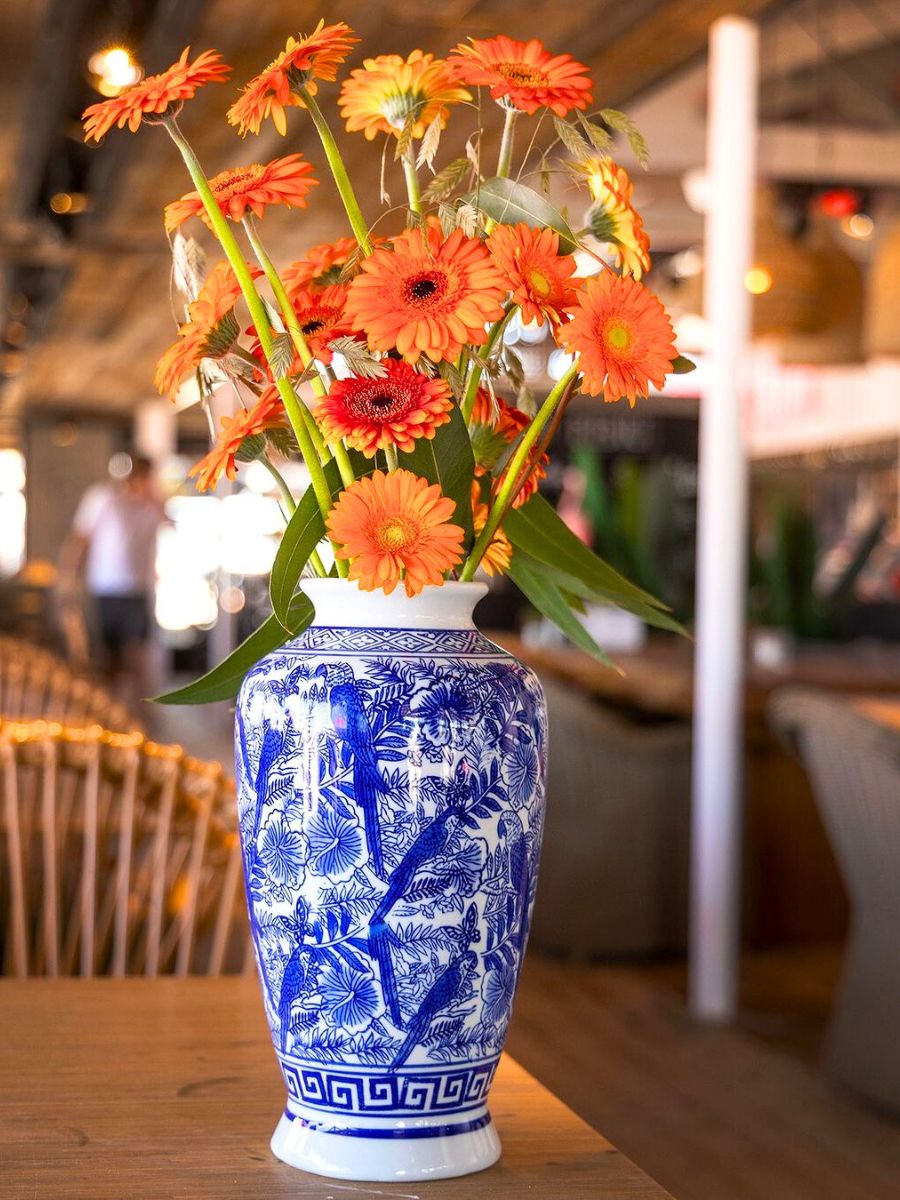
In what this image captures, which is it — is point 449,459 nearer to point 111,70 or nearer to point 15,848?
point 15,848

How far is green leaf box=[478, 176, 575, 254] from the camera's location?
2.78ft

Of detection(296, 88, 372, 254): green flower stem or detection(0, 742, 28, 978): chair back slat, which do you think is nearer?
detection(296, 88, 372, 254): green flower stem

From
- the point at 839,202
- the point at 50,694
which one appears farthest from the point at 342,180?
the point at 839,202

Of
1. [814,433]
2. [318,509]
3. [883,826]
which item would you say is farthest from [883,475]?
[318,509]

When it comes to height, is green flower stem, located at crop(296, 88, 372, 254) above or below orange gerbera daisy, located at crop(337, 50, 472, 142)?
below

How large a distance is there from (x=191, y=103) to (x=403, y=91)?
4.33 meters

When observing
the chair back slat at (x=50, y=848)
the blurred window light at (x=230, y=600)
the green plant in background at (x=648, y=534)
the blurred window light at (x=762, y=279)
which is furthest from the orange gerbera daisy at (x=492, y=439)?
the blurred window light at (x=230, y=600)

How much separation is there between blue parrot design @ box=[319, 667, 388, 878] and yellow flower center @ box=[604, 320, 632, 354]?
0.23 metres

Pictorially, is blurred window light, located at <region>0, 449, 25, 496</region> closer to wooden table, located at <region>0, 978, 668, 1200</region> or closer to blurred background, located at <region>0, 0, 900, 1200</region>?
blurred background, located at <region>0, 0, 900, 1200</region>

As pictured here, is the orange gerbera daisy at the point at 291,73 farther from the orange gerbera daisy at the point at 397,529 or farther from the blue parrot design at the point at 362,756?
the blue parrot design at the point at 362,756

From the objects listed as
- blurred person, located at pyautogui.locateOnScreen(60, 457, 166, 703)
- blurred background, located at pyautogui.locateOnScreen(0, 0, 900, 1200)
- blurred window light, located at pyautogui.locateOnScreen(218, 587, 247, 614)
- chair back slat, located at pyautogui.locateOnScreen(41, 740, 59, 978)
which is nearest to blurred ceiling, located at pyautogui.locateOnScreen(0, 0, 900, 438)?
blurred background, located at pyautogui.locateOnScreen(0, 0, 900, 1200)

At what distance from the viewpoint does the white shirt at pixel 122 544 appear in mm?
10445

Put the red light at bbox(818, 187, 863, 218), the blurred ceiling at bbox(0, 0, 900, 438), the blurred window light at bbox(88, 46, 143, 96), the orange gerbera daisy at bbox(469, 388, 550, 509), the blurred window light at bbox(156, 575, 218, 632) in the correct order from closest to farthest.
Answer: the orange gerbera daisy at bbox(469, 388, 550, 509), the blurred ceiling at bbox(0, 0, 900, 438), the blurred window light at bbox(88, 46, 143, 96), the red light at bbox(818, 187, 863, 218), the blurred window light at bbox(156, 575, 218, 632)

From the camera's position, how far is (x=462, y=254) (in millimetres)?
822
